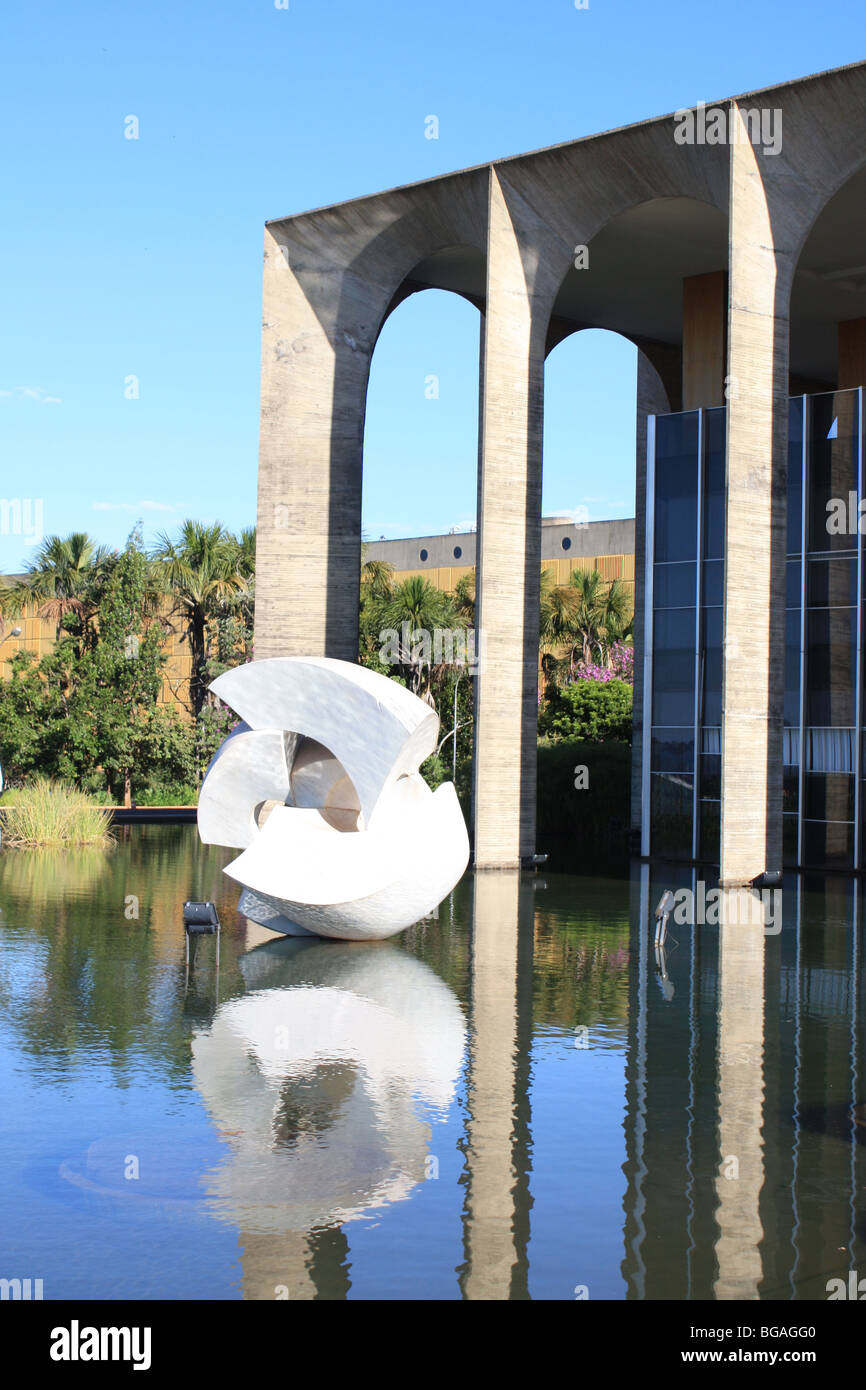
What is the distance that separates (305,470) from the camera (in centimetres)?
2792

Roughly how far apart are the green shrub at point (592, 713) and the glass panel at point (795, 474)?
Answer: 953 centimetres

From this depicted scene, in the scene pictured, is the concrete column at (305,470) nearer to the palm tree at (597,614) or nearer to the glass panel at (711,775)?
the glass panel at (711,775)

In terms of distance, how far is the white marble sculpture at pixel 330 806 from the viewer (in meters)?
14.8

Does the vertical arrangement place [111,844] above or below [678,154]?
below

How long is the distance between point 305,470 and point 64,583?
13132 mm

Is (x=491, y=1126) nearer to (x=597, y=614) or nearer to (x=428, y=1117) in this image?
(x=428, y=1117)

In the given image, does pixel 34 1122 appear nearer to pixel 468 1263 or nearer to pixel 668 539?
pixel 468 1263

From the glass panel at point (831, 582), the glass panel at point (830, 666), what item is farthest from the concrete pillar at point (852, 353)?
the glass panel at point (830, 666)


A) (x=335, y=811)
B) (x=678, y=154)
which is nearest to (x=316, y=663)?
(x=335, y=811)

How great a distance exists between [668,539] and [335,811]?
1299 cm

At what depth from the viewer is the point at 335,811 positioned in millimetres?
16578

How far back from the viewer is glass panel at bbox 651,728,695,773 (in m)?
26.8

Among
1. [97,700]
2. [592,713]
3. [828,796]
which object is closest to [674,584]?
[828,796]

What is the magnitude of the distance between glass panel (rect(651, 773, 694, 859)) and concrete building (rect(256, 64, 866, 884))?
446 millimetres
